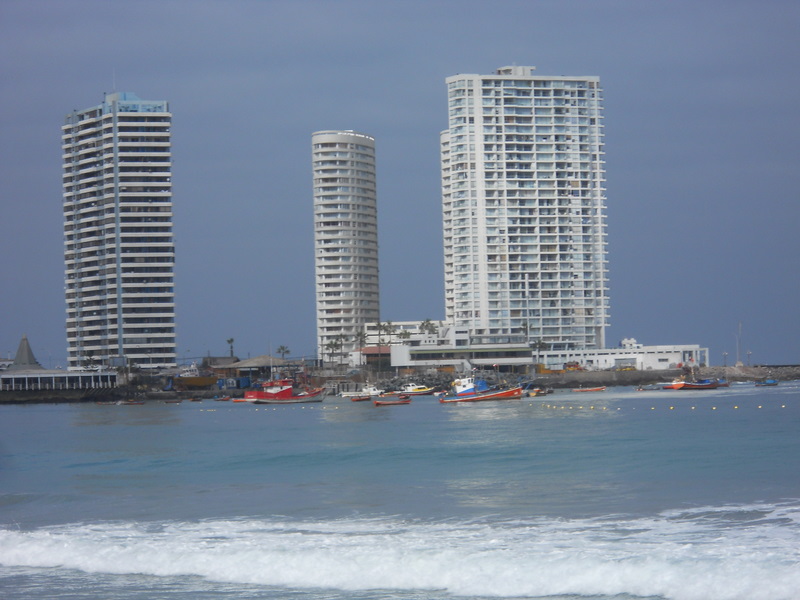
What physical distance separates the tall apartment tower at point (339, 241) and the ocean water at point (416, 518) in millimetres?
115073

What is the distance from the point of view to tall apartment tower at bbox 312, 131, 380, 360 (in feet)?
544

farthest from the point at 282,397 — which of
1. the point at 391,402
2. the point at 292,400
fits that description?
the point at 391,402

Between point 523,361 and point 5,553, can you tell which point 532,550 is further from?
point 523,361

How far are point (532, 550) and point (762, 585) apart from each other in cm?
421

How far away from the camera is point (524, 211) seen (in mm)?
145375

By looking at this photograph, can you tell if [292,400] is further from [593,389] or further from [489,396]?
[593,389]

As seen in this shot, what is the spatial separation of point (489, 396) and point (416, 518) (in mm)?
67856

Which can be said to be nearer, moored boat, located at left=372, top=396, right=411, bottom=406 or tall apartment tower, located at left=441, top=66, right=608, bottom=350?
moored boat, located at left=372, top=396, right=411, bottom=406

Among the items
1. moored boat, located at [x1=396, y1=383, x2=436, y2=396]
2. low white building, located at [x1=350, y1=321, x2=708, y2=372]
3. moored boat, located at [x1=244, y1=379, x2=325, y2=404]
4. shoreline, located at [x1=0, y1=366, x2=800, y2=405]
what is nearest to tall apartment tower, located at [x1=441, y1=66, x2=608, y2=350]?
low white building, located at [x1=350, y1=321, x2=708, y2=372]

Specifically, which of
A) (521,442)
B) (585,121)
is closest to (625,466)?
(521,442)

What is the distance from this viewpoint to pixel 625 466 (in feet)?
109

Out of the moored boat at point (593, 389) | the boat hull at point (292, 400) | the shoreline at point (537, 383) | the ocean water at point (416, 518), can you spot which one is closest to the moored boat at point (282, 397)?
the boat hull at point (292, 400)

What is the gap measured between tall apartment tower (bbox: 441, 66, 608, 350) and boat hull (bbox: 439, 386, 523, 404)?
51.9 meters

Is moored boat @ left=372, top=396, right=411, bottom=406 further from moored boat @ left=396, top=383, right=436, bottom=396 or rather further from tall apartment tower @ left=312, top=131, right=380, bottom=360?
tall apartment tower @ left=312, top=131, right=380, bottom=360
